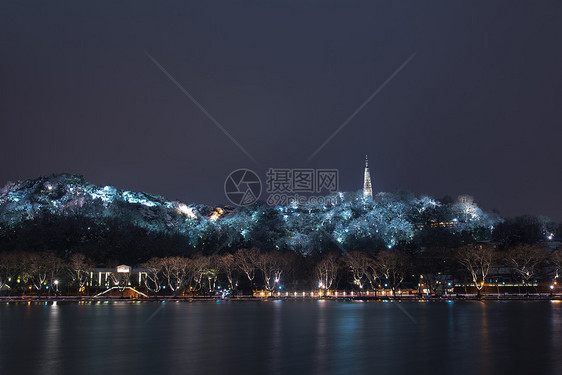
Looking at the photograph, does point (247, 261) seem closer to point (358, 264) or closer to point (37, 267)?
point (358, 264)

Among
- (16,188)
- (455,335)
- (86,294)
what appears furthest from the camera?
(16,188)

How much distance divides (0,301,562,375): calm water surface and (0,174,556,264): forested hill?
177 feet

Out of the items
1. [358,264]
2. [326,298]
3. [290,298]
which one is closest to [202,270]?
[290,298]

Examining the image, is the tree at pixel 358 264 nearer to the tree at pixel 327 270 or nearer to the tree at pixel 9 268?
the tree at pixel 327 270

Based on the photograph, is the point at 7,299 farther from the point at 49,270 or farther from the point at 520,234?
the point at 520,234

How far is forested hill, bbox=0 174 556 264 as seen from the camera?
90.8 metres

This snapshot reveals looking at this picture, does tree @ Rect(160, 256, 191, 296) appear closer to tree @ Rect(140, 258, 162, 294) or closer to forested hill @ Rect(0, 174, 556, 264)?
tree @ Rect(140, 258, 162, 294)

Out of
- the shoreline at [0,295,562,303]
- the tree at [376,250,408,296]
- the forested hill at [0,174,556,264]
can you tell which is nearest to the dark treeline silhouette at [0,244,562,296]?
the tree at [376,250,408,296]

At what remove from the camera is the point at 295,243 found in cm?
9831

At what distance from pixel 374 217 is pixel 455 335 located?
70536mm

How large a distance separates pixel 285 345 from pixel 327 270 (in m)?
53.2

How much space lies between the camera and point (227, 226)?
368ft

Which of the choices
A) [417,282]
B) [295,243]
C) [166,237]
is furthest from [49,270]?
[417,282]

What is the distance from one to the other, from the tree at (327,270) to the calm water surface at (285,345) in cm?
3920
